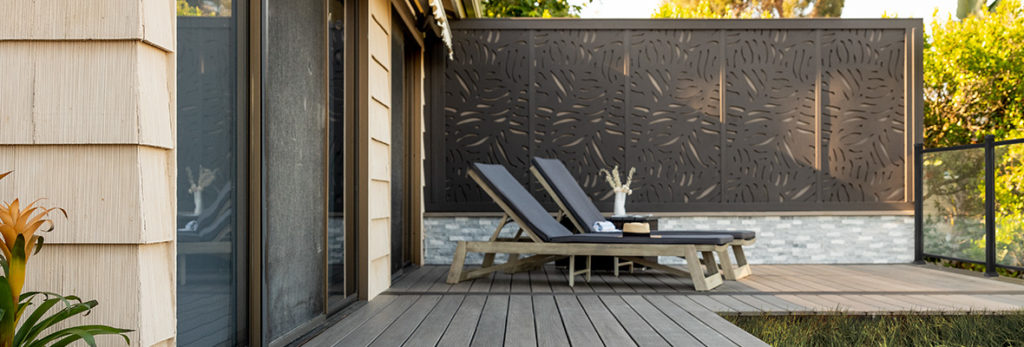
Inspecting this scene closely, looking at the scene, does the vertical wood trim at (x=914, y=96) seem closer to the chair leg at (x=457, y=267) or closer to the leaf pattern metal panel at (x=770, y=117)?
the leaf pattern metal panel at (x=770, y=117)

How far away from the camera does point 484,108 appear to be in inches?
287

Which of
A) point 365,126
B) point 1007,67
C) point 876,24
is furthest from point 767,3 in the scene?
point 365,126

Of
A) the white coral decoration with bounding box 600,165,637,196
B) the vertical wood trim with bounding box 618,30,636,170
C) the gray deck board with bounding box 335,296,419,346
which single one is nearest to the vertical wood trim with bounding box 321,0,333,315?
the gray deck board with bounding box 335,296,419,346

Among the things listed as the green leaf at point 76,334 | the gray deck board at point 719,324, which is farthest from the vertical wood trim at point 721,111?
the green leaf at point 76,334

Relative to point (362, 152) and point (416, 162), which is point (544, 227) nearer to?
point (362, 152)

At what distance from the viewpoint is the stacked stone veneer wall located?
7.21 metres

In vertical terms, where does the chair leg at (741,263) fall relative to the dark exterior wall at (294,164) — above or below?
below

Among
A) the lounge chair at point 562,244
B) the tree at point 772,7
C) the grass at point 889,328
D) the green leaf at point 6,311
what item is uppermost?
the tree at point 772,7

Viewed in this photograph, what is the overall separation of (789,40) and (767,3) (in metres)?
13.8

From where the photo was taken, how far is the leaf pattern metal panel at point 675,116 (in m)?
7.26

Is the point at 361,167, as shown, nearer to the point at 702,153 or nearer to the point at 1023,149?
the point at 702,153

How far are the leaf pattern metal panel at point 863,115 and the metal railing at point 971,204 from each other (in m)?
0.25

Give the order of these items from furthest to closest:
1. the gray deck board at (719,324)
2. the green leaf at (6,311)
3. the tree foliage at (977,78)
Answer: the tree foliage at (977,78)
the gray deck board at (719,324)
the green leaf at (6,311)

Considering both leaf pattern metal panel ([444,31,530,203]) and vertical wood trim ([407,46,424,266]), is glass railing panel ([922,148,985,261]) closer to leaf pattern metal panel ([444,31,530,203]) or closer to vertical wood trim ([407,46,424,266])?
leaf pattern metal panel ([444,31,530,203])
